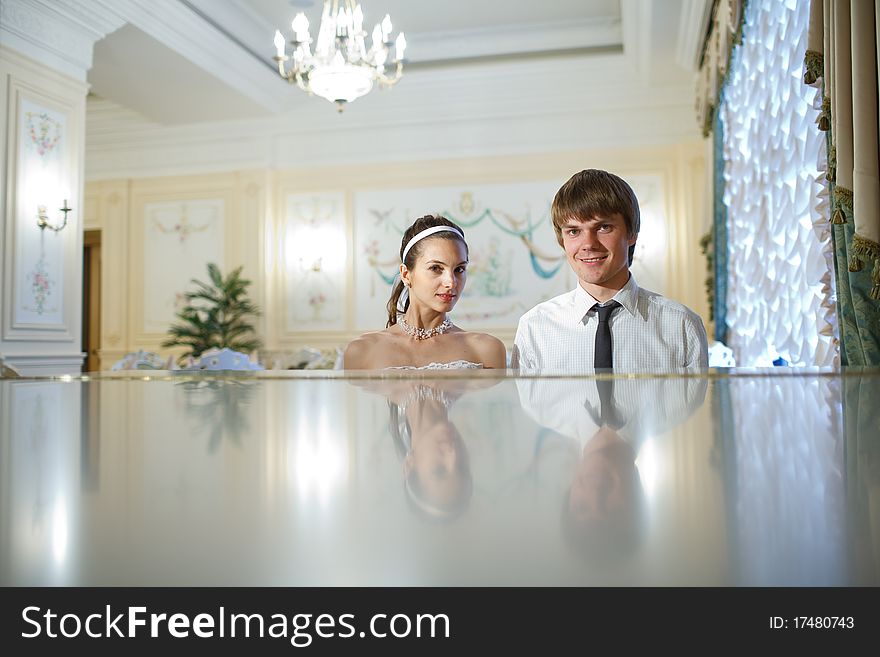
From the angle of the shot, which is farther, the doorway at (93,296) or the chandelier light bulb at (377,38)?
the doorway at (93,296)

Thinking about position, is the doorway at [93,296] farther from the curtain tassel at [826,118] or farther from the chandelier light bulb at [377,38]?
the curtain tassel at [826,118]

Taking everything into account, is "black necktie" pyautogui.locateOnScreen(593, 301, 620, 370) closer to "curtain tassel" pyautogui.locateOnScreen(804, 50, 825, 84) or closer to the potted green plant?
"curtain tassel" pyautogui.locateOnScreen(804, 50, 825, 84)

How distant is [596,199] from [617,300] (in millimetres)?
270

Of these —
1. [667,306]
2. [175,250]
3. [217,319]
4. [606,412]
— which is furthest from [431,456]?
[175,250]

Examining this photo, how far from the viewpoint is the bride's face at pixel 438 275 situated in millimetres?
2395

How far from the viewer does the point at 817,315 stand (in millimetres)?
2977

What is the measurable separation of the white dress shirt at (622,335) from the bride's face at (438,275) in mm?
512

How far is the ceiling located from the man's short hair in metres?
4.05

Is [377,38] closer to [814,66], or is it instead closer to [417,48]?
[417,48]

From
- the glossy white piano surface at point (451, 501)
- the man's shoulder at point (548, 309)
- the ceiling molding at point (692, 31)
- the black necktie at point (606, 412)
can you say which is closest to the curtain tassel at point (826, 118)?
the man's shoulder at point (548, 309)

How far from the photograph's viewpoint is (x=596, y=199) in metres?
1.86

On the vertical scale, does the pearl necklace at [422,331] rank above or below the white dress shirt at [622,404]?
above

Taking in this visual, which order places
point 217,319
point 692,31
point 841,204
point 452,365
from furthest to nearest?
point 217,319 < point 692,31 < point 452,365 < point 841,204

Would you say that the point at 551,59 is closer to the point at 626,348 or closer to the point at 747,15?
the point at 747,15
